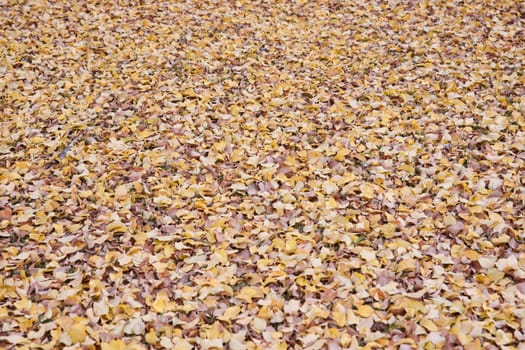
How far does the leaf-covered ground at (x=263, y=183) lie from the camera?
2975 mm

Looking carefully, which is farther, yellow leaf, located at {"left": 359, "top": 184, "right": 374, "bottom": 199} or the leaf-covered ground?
yellow leaf, located at {"left": 359, "top": 184, "right": 374, "bottom": 199}

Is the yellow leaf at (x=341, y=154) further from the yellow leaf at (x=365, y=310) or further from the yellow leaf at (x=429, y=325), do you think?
the yellow leaf at (x=429, y=325)

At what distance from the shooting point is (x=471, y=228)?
3.52m

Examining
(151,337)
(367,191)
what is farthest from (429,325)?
(151,337)

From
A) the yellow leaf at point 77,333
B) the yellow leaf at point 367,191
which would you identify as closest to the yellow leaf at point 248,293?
the yellow leaf at point 77,333

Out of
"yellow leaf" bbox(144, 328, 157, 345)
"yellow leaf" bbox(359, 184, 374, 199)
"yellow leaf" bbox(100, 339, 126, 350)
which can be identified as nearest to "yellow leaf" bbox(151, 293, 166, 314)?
"yellow leaf" bbox(144, 328, 157, 345)

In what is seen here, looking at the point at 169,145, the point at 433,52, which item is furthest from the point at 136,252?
the point at 433,52

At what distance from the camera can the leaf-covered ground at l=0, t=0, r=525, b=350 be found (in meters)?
2.97

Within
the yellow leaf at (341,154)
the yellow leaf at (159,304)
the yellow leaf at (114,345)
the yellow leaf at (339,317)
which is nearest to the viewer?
the yellow leaf at (114,345)

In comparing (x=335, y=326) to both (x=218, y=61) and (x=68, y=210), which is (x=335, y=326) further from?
(x=218, y=61)

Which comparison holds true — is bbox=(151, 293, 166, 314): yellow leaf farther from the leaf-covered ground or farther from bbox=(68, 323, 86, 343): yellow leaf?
bbox=(68, 323, 86, 343): yellow leaf

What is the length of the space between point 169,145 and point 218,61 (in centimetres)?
176

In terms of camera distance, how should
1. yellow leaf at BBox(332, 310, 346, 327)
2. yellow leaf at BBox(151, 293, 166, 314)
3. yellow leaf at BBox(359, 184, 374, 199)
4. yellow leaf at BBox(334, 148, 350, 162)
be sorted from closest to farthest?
yellow leaf at BBox(332, 310, 346, 327), yellow leaf at BBox(151, 293, 166, 314), yellow leaf at BBox(359, 184, 374, 199), yellow leaf at BBox(334, 148, 350, 162)

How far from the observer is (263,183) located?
13.3ft
